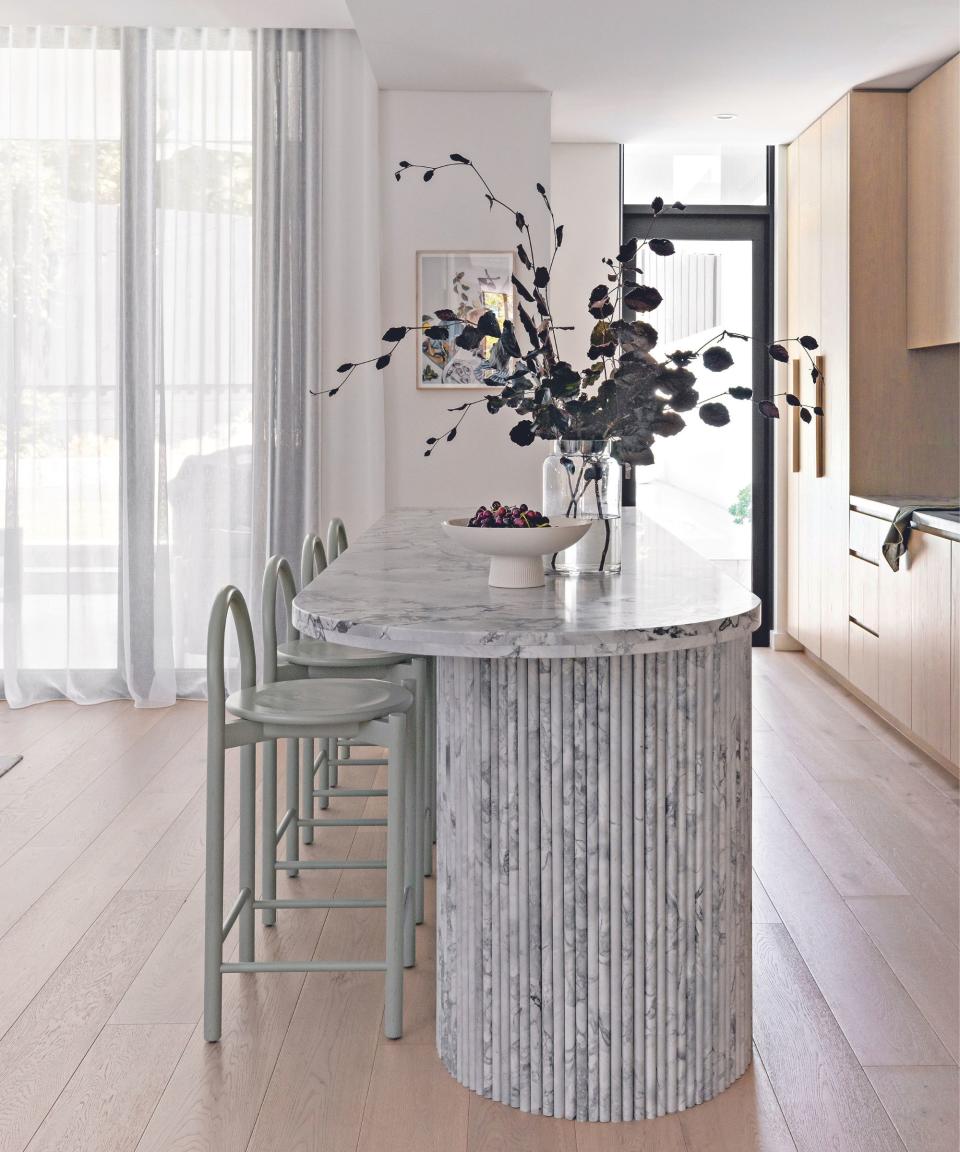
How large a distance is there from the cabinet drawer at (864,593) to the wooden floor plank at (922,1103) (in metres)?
2.79

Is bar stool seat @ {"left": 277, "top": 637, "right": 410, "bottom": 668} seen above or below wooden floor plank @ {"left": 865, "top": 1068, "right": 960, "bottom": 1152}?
above

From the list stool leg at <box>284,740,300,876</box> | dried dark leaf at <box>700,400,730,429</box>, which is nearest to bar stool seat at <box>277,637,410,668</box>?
stool leg at <box>284,740,300,876</box>

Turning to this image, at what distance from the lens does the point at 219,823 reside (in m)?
2.28

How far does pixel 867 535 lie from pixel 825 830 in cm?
174

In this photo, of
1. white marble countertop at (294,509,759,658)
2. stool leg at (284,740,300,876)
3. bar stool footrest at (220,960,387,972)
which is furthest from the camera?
stool leg at (284,740,300,876)

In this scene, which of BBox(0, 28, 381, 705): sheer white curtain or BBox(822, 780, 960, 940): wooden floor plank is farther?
BBox(0, 28, 381, 705): sheer white curtain

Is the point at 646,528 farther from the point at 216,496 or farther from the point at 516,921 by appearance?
the point at 216,496

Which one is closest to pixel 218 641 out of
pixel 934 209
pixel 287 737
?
pixel 287 737

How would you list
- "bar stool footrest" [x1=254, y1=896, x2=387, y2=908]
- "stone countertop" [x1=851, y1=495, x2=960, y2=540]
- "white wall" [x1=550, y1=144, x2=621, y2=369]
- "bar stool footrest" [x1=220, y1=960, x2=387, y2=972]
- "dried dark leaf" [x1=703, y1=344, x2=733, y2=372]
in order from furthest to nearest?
"white wall" [x1=550, y1=144, x2=621, y2=369] < "stone countertop" [x1=851, y1=495, x2=960, y2=540] < "bar stool footrest" [x1=254, y1=896, x2=387, y2=908] < "bar stool footrest" [x1=220, y1=960, x2=387, y2=972] < "dried dark leaf" [x1=703, y1=344, x2=733, y2=372]

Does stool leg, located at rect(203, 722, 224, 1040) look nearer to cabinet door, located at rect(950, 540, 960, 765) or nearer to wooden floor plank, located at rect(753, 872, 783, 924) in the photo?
wooden floor plank, located at rect(753, 872, 783, 924)

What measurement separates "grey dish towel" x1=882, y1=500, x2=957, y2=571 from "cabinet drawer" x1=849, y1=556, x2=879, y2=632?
358 millimetres

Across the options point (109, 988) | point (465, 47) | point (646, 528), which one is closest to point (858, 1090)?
point (109, 988)

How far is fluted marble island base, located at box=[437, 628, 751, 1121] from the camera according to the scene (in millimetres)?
1949

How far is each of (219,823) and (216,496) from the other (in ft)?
10.3
